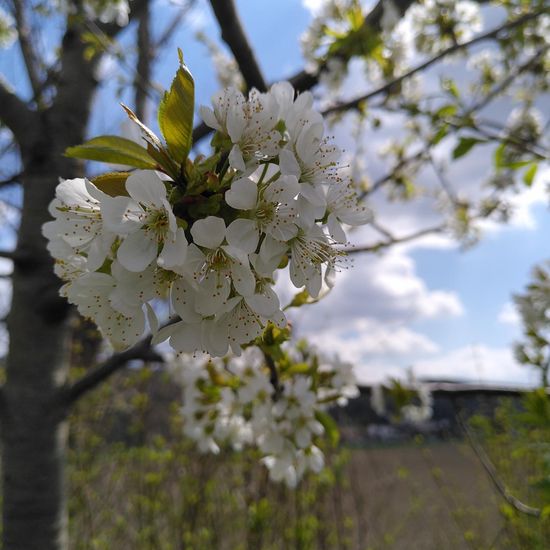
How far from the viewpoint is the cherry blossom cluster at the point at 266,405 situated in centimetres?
121

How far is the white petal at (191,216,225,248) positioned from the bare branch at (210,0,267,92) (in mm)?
784

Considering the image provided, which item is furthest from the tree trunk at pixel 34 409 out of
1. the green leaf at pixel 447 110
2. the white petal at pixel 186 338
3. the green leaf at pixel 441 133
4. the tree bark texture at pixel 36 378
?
the green leaf at pixel 447 110

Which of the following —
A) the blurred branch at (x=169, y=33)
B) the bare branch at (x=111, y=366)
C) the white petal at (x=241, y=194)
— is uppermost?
the blurred branch at (x=169, y=33)

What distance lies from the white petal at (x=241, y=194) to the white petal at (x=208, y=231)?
34 millimetres

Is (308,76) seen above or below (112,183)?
above

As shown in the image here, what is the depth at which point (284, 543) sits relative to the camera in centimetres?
316

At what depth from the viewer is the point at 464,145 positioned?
4.72ft

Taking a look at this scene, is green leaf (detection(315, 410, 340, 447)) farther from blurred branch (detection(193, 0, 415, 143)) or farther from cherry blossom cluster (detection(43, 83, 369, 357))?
blurred branch (detection(193, 0, 415, 143))

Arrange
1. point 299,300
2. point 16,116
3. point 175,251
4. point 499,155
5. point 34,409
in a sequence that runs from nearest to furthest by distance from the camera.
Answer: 1. point 175,251
2. point 299,300
3. point 499,155
4. point 34,409
5. point 16,116

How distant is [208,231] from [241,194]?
0.23 ft

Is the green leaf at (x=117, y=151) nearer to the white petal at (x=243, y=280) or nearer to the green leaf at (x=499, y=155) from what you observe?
the white petal at (x=243, y=280)

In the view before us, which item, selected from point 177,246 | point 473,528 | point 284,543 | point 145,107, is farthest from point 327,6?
point 473,528

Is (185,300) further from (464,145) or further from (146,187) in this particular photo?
(464,145)

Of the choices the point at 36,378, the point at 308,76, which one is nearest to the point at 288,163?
the point at 308,76
